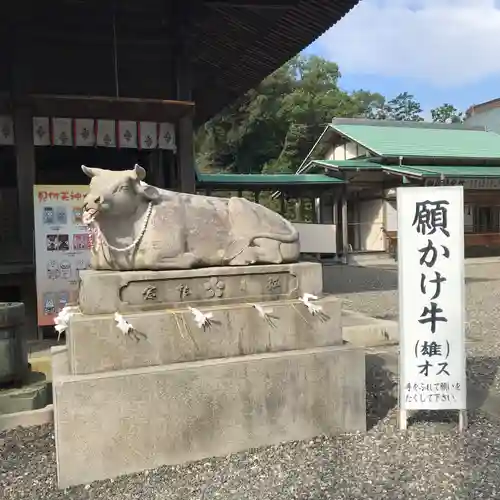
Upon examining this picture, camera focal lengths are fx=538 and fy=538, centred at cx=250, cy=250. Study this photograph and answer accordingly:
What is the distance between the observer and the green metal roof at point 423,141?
18.3 meters

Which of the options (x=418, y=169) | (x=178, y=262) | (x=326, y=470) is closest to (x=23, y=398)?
(x=178, y=262)

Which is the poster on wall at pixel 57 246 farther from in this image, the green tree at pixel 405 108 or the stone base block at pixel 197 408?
the green tree at pixel 405 108

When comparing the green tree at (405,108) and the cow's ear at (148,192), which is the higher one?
the green tree at (405,108)

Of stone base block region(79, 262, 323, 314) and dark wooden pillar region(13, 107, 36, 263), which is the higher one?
dark wooden pillar region(13, 107, 36, 263)

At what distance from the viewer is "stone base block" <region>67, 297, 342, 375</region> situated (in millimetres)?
3217

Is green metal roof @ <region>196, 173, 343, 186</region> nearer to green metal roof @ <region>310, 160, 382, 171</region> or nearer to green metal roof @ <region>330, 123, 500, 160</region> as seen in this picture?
green metal roof @ <region>310, 160, 382, 171</region>

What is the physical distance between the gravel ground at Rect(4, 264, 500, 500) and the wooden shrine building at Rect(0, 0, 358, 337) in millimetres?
4018

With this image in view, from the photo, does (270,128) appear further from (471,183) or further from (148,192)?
(148,192)

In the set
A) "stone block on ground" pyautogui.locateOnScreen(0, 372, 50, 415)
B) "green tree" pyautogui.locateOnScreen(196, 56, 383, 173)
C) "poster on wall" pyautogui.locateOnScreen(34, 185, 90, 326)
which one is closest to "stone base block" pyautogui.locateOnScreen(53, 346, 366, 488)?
"stone block on ground" pyautogui.locateOnScreen(0, 372, 50, 415)

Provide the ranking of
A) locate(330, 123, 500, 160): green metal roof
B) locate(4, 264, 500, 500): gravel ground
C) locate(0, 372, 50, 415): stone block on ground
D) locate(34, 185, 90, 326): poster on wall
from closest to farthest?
locate(4, 264, 500, 500): gravel ground
locate(0, 372, 50, 415): stone block on ground
locate(34, 185, 90, 326): poster on wall
locate(330, 123, 500, 160): green metal roof

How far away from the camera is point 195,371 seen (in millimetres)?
3312

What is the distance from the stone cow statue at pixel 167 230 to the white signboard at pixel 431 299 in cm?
83

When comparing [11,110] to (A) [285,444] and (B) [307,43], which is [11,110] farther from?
(A) [285,444]

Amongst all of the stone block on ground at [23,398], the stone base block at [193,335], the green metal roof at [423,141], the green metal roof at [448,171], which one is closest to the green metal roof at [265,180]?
the green metal roof at [448,171]
